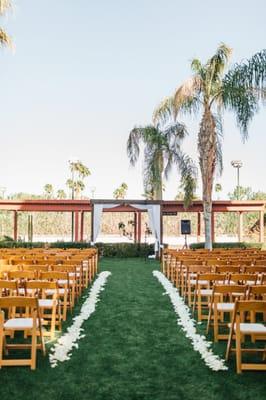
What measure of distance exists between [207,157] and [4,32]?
32.0 ft

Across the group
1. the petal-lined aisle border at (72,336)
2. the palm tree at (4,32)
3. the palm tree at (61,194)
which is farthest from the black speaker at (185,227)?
the palm tree at (61,194)

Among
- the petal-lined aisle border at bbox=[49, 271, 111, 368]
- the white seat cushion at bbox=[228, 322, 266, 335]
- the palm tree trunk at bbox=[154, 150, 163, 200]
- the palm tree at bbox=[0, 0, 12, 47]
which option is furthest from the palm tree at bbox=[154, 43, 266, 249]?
the white seat cushion at bbox=[228, 322, 266, 335]

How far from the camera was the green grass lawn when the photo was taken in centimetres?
414

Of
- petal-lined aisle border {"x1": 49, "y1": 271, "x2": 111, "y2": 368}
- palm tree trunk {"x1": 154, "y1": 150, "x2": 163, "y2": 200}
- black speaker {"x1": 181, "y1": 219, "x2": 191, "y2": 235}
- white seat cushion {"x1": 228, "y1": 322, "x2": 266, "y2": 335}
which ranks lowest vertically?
petal-lined aisle border {"x1": 49, "y1": 271, "x2": 111, "y2": 368}

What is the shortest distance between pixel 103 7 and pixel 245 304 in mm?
16950

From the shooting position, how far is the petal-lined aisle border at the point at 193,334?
5.03 metres

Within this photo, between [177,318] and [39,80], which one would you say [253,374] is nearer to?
[177,318]

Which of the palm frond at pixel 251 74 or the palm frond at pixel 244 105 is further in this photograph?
the palm frond at pixel 244 105

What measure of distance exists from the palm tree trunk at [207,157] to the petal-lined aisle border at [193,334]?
30.2 ft

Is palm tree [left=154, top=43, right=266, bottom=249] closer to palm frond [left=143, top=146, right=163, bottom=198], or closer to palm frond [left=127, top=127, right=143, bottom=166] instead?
palm frond [left=143, top=146, right=163, bottom=198]

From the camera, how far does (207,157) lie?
64.4 feet

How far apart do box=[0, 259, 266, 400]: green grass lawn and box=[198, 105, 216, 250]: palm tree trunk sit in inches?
512

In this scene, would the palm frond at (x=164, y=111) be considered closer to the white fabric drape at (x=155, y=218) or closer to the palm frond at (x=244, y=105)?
the white fabric drape at (x=155, y=218)

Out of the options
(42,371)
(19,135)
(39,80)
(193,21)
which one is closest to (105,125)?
(39,80)
